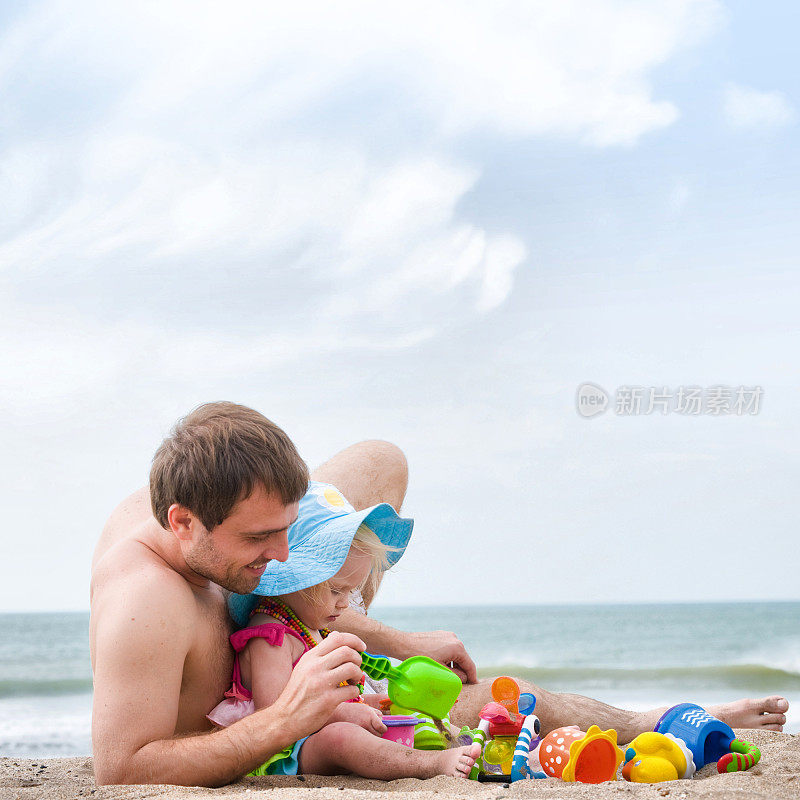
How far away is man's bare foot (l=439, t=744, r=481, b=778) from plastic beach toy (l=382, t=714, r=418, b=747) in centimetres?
20

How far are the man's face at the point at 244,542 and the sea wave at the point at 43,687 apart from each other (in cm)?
772

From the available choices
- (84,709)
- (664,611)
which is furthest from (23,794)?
(664,611)

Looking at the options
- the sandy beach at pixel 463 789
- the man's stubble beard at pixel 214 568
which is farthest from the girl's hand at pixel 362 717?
the man's stubble beard at pixel 214 568

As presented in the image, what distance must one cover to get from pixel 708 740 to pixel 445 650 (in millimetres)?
900

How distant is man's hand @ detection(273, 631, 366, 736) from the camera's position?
177 centimetres

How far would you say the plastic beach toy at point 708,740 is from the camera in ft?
6.76

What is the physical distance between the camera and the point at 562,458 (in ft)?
63.8

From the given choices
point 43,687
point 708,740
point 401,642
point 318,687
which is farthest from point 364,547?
point 43,687

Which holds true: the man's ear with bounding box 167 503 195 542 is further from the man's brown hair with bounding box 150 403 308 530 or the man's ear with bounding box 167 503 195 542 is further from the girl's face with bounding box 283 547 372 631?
the girl's face with bounding box 283 547 372 631

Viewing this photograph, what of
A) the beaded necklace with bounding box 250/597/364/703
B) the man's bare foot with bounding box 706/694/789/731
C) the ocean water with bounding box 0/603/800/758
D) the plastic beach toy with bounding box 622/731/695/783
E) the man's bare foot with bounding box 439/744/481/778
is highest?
the beaded necklace with bounding box 250/597/364/703

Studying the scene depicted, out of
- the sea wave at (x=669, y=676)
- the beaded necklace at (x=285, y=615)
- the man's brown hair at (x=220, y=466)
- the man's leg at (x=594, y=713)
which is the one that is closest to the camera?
the man's brown hair at (x=220, y=466)

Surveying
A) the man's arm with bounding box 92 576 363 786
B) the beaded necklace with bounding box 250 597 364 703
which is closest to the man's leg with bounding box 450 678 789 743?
the beaded necklace with bounding box 250 597 364 703

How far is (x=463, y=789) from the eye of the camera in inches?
70.3

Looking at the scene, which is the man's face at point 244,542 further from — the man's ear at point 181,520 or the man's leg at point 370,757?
the man's leg at point 370,757
